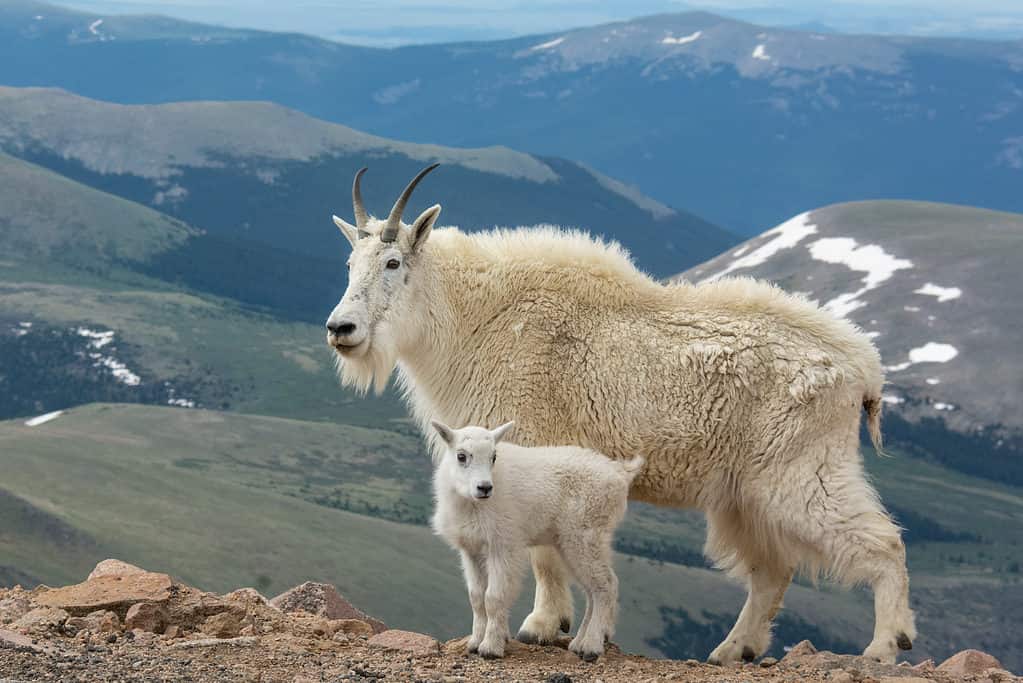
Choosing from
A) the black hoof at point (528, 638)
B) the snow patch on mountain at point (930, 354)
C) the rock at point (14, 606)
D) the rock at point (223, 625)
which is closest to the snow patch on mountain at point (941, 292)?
the snow patch on mountain at point (930, 354)

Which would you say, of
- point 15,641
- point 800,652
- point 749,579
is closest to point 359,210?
point 749,579

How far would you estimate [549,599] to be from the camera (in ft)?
44.3

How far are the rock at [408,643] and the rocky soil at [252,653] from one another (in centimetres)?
1

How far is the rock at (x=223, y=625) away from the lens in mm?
12266

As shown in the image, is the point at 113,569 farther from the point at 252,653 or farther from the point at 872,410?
the point at 872,410

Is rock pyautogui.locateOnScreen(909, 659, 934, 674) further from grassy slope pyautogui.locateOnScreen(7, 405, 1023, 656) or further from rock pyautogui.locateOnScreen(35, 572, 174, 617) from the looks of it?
grassy slope pyautogui.locateOnScreen(7, 405, 1023, 656)

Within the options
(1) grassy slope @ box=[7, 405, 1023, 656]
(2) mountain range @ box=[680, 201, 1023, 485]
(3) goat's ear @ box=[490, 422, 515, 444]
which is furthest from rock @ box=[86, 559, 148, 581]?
(2) mountain range @ box=[680, 201, 1023, 485]

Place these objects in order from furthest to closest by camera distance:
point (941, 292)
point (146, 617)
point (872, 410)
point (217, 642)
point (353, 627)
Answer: point (941, 292) < point (872, 410) < point (353, 627) < point (146, 617) < point (217, 642)

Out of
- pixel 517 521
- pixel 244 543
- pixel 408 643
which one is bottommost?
pixel 244 543

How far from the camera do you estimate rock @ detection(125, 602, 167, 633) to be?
40.4 feet

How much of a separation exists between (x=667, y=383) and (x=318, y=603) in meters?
4.30

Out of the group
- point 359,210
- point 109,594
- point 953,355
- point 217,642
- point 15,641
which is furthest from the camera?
point 953,355

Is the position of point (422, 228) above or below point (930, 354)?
below

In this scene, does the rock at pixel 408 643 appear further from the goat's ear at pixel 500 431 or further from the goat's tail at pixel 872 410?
the goat's tail at pixel 872 410
